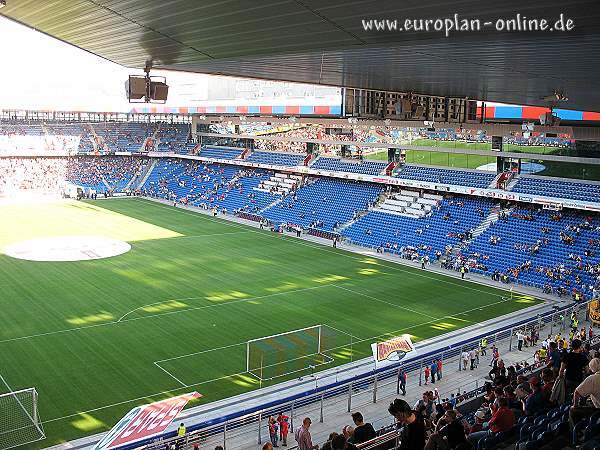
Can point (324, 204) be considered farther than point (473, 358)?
Yes

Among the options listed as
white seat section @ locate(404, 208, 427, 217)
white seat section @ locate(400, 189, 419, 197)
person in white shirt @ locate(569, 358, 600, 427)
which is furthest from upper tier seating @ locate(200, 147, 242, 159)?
person in white shirt @ locate(569, 358, 600, 427)

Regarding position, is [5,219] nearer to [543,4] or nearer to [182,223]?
[182,223]

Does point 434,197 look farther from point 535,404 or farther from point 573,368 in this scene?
point 535,404

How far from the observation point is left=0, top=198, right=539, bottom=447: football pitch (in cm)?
2059

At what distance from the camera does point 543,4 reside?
6.21m

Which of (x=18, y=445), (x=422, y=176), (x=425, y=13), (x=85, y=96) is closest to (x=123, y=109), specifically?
(x=85, y=96)

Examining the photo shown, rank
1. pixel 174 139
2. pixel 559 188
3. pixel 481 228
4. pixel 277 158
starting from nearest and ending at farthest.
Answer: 1. pixel 559 188
2. pixel 481 228
3. pixel 277 158
4. pixel 174 139

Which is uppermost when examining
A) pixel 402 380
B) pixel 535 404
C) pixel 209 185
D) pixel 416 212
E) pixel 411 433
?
pixel 411 433

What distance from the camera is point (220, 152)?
6994 centimetres

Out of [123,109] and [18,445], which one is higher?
[123,109]

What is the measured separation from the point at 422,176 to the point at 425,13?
42.4 m

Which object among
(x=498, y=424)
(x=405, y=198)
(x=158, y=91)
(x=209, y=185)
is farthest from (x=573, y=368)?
(x=209, y=185)

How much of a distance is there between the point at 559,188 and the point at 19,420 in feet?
114

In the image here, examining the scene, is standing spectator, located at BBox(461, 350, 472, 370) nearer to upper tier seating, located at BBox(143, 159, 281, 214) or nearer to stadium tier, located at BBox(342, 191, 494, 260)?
stadium tier, located at BBox(342, 191, 494, 260)
